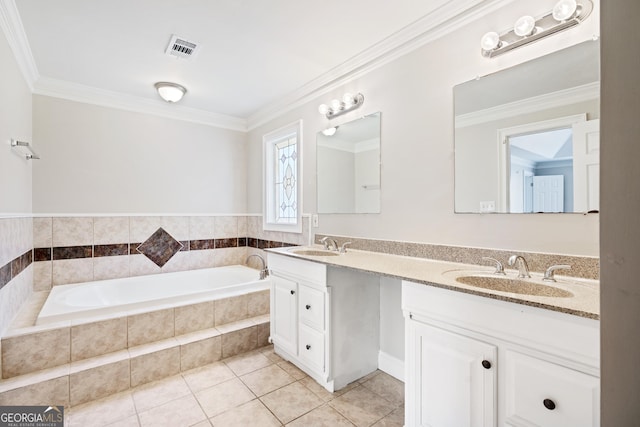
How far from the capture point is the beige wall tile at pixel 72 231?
9.16 ft

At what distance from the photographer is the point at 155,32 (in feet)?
6.64

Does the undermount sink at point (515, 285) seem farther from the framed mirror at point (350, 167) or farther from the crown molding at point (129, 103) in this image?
the crown molding at point (129, 103)

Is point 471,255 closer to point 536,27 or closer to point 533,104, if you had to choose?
point 533,104

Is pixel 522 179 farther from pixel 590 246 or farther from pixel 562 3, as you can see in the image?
pixel 562 3

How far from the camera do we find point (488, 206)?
1.65 meters

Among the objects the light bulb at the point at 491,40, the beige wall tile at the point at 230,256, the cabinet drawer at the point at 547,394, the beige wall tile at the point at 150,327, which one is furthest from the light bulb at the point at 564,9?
the beige wall tile at the point at 230,256

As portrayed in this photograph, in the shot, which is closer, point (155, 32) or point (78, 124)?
point (155, 32)

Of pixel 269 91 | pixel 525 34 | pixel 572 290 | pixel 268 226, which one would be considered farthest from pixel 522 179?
pixel 268 226

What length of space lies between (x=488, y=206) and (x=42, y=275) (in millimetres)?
3610

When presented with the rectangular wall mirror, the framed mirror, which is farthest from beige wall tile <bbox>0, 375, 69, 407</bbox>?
the rectangular wall mirror

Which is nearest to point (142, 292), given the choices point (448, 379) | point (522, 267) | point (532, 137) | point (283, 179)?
point (283, 179)

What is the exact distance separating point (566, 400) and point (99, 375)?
2.40 metres

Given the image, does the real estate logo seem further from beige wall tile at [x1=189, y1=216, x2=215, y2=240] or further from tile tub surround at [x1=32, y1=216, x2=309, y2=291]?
beige wall tile at [x1=189, y1=216, x2=215, y2=240]

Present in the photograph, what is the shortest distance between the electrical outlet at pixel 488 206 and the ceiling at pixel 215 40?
1081mm
